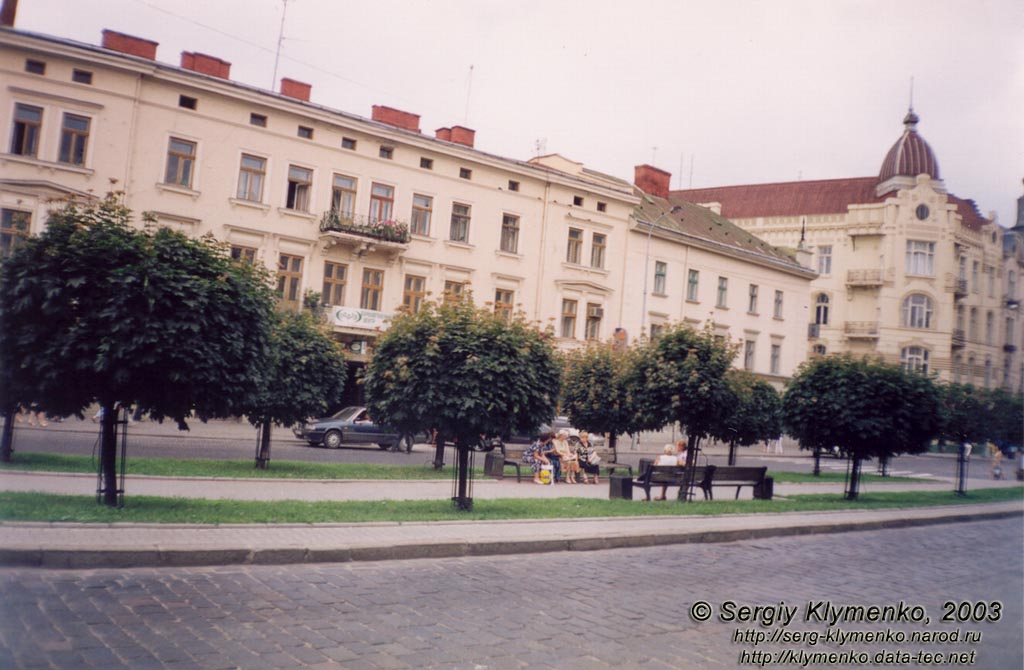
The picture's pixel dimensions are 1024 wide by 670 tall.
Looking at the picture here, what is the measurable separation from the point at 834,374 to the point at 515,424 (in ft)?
34.1

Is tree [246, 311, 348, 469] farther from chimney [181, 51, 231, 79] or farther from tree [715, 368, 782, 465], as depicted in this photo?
chimney [181, 51, 231, 79]

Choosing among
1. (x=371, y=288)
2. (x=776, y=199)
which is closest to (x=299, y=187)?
(x=371, y=288)

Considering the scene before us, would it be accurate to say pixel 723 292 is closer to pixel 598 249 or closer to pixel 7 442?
pixel 598 249

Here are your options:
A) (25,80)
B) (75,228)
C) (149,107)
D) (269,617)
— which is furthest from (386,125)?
(269,617)

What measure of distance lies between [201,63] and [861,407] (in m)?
27.7

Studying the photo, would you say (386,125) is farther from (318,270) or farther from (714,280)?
(714,280)

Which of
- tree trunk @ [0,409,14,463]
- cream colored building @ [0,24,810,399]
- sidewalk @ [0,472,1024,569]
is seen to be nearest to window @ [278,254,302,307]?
cream colored building @ [0,24,810,399]

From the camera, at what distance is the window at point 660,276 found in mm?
44938

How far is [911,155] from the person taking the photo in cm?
1064

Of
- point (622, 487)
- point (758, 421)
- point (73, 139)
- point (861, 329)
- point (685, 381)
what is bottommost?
point (622, 487)

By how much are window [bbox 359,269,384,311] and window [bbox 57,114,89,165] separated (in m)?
12.2

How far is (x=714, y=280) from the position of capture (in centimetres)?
4809

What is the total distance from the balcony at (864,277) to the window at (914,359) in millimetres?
1914

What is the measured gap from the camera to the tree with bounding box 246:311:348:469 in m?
17.4
